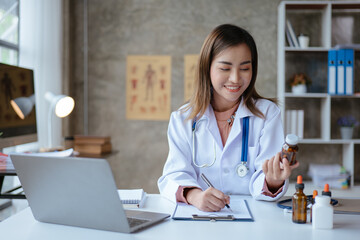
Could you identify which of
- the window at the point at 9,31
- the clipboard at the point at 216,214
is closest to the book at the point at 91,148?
the window at the point at 9,31

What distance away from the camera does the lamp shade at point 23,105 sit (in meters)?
2.21

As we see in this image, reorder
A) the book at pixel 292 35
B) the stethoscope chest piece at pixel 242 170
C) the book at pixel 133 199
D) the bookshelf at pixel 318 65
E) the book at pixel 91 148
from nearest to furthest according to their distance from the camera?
the book at pixel 133 199 → the stethoscope chest piece at pixel 242 170 → the book at pixel 91 148 → the book at pixel 292 35 → the bookshelf at pixel 318 65

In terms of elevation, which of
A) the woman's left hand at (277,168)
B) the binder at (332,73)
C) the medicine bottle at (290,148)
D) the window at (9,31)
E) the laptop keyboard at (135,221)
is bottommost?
the laptop keyboard at (135,221)

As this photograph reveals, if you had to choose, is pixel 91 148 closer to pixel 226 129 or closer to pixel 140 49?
pixel 140 49

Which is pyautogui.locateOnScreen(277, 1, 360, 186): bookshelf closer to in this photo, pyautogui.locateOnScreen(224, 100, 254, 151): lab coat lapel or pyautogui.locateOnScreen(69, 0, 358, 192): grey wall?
pyautogui.locateOnScreen(69, 0, 358, 192): grey wall

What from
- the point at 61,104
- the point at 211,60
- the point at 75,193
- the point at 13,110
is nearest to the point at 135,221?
the point at 75,193

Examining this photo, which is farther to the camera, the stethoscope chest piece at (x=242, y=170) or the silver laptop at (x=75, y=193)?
the stethoscope chest piece at (x=242, y=170)

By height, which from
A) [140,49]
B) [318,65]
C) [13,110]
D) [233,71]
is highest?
[140,49]

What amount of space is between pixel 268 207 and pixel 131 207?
47cm

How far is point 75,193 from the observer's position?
3.40ft

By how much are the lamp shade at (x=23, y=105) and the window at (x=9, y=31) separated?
55 cm

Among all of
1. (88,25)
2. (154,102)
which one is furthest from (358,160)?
(88,25)

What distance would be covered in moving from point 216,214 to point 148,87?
264 cm

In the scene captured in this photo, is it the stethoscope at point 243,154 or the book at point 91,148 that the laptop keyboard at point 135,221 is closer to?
the stethoscope at point 243,154
